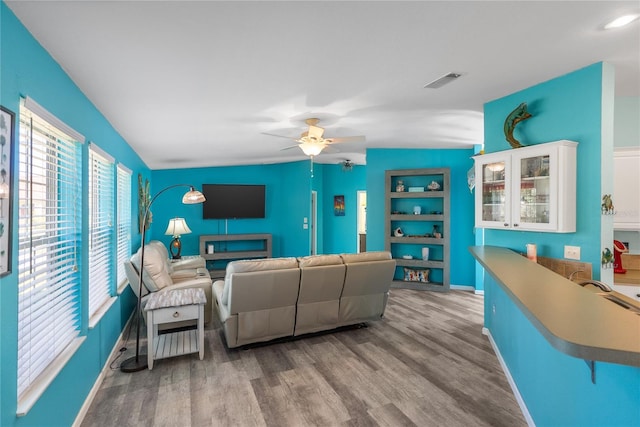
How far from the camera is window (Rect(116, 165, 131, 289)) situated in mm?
3871

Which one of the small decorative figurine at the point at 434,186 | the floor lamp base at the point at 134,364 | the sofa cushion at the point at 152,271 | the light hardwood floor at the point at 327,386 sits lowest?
the light hardwood floor at the point at 327,386

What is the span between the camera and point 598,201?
8.16ft

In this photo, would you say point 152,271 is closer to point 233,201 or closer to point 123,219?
point 123,219


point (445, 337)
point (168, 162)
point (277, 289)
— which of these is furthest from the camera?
point (168, 162)

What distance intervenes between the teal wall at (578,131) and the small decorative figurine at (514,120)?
0.08 metres

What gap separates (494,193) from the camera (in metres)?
3.30

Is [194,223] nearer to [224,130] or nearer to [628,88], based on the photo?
[224,130]

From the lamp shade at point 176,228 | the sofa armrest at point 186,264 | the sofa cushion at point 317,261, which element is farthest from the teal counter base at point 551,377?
the lamp shade at point 176,228

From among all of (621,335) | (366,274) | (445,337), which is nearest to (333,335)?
(366,274)

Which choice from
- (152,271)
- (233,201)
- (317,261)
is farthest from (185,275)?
(233,201)

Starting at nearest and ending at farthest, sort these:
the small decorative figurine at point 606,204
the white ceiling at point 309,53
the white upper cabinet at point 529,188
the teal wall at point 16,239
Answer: the teal wall at point 16,239
the white ceiling at point 309,53
the small decorative figurine at point 606,204
the white upper cabinet at point 529,188

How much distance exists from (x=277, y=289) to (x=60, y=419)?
5.91 ft

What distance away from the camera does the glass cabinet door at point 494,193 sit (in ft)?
10.3

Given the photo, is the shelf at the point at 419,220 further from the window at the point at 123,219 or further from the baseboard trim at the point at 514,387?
the window at the point at 123,219
